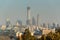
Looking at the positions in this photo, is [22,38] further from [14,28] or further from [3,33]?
[14,28]

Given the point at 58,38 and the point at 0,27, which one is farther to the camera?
the point at 0,27

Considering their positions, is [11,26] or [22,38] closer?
[22,38]

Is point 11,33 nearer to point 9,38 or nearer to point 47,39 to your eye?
point 9,38

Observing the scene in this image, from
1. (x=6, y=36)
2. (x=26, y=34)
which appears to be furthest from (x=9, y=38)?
(x=26, y=34)

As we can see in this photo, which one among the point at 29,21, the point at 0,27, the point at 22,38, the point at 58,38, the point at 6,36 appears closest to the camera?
the point at 58,38

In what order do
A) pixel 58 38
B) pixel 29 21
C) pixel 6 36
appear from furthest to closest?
pixel 29 21 → pixel 6 36 → pixel 58 38

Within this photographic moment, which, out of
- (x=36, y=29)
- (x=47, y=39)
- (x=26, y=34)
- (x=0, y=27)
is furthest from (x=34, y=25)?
(x=47, y=39)

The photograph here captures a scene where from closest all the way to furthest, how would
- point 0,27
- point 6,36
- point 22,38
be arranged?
1. point 22,38
2. point 6,36
3. point 0,27

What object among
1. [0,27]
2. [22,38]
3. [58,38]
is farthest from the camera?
[0,27]

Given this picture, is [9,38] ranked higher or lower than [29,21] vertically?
lower
